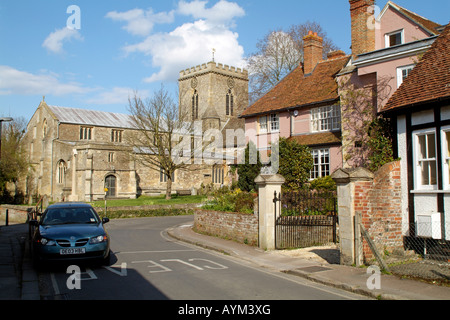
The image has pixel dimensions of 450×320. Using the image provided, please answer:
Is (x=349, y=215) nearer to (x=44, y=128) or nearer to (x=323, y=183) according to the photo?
(x=323, y=183)

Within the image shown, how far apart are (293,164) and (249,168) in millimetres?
3490

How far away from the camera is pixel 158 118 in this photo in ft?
143

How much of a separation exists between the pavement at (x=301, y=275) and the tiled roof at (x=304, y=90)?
47.7 feet

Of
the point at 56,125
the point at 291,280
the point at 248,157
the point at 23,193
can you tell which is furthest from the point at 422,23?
the point at 23,193

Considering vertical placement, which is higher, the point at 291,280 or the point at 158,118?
the point at 158,118

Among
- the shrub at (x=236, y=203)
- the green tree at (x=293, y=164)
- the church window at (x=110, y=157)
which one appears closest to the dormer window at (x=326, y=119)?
the green tree at (x=293, y=164)

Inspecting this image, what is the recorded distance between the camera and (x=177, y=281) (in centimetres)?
898

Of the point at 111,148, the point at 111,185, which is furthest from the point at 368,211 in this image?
the point at 111,148

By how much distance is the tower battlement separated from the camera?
70.4 meters

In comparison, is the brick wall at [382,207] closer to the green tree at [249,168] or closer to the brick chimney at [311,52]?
the green tree at [249,168]

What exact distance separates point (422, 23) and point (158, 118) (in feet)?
96.1
